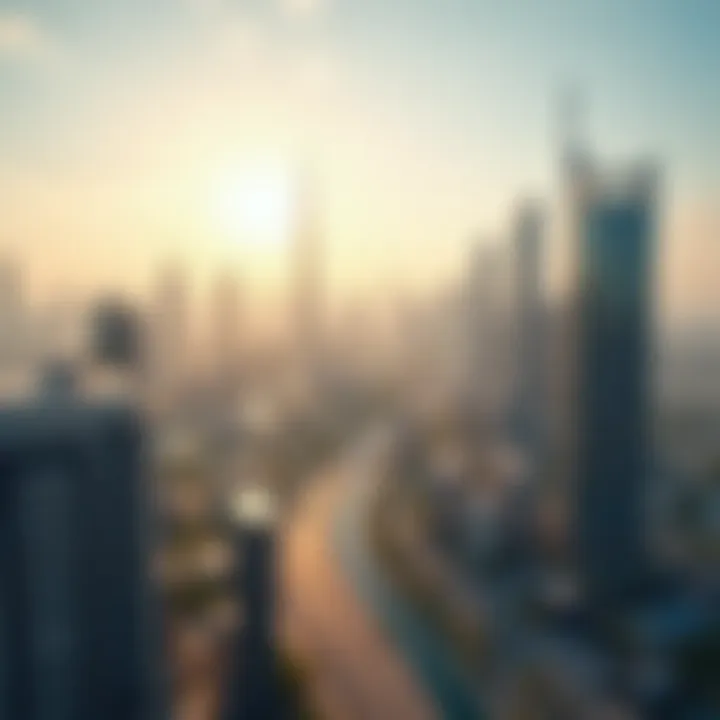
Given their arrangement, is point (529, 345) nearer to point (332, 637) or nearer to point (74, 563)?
point (332, 637)

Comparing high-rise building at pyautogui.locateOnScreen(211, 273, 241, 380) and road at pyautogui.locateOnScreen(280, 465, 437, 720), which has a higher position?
high-rise building at pyautogui.locateOnScreen(211, 273, 241, 380)

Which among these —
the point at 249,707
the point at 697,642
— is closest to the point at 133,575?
the point at 249,707

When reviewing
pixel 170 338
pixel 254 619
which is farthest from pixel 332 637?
pixel 170 338

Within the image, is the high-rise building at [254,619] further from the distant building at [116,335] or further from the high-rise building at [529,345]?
the high-rise building at [529,345]

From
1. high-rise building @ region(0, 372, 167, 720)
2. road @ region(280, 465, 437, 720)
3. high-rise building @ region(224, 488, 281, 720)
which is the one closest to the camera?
high-rise building @ region(0, 372, 167, 720)

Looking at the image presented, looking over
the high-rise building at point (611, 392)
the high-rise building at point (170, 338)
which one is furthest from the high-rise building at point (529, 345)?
the high-rise building at point (170, 338)

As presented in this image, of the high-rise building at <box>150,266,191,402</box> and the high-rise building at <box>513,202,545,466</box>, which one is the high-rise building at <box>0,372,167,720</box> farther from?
the high-rise building at <box>513,202,545,466</box>

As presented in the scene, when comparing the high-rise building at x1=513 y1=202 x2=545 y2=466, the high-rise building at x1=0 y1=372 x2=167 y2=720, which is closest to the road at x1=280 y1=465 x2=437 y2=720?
the high-rise building at x1=0 y1=372 x2=167 y2=720
